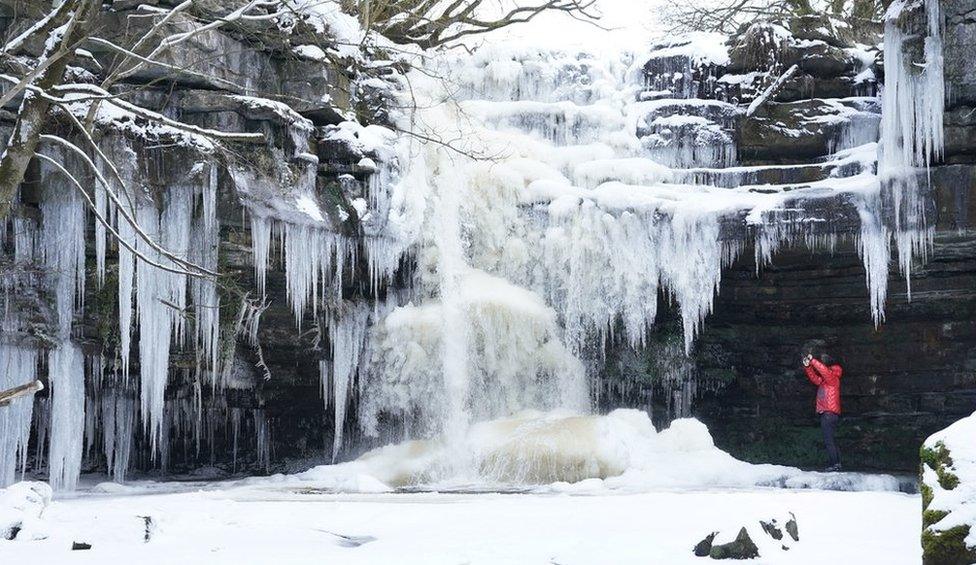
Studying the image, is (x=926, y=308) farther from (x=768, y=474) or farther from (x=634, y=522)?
(x=634, y=522)

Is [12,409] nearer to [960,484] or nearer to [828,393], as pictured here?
[828,393]

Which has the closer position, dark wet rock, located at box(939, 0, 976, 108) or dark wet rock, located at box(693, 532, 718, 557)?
dark wet rock, located at box(693, 532, 718, 557)

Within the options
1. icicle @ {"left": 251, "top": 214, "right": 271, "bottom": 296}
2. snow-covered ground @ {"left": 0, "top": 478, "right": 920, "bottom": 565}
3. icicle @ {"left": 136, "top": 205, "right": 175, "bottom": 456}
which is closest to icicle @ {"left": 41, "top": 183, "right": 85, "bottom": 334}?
icicle @ {"left": 136, "top": 205, "right": 175, "bottom": 456}

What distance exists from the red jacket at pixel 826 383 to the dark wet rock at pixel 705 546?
693 centimetres

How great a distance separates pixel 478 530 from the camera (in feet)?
21.4

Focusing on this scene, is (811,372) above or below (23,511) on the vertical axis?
above

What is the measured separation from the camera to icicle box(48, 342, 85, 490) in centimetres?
1094

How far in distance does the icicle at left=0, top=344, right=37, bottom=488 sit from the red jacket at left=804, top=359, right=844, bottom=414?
27.7 ft

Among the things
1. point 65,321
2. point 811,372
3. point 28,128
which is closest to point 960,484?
point 28,128

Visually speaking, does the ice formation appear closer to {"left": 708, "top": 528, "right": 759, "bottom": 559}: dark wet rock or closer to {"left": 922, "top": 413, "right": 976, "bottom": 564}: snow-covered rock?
{"left": 708, "top": 528, "right": 759, "bottom": 559}: dark wet rock

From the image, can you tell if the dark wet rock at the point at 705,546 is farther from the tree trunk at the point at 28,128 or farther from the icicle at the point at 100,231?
the icicle at the point at 100,231

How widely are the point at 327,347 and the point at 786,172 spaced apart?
19.2 feet

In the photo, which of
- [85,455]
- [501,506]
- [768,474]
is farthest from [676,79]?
[85,455]

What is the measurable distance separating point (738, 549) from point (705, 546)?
0.69 feet
